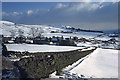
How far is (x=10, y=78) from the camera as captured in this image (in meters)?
7.12

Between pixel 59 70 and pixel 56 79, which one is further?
pixel 59 70

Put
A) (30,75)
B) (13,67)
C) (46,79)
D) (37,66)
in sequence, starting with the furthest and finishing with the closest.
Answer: (13,67) → (37,66) → (46,79) → (30,75)

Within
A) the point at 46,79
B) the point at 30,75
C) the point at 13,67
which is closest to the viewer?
the point at 30,75

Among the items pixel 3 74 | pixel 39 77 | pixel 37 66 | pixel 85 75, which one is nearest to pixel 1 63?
pixel 3 74

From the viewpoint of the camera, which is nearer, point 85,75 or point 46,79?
point 46,79

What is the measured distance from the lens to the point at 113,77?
859cm

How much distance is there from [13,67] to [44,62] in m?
2.49

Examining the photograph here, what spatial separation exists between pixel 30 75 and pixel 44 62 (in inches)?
84.6

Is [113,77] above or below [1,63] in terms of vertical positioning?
below

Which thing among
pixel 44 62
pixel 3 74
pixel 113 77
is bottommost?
pixel 113 77

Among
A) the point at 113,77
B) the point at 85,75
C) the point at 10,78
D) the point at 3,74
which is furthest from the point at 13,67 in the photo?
the point at 113,77

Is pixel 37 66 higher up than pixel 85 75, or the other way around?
pixel 37 66

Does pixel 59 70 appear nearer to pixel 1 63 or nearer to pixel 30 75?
pixel 30 75

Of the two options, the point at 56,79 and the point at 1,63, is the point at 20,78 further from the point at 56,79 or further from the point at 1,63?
the point at 1,63
